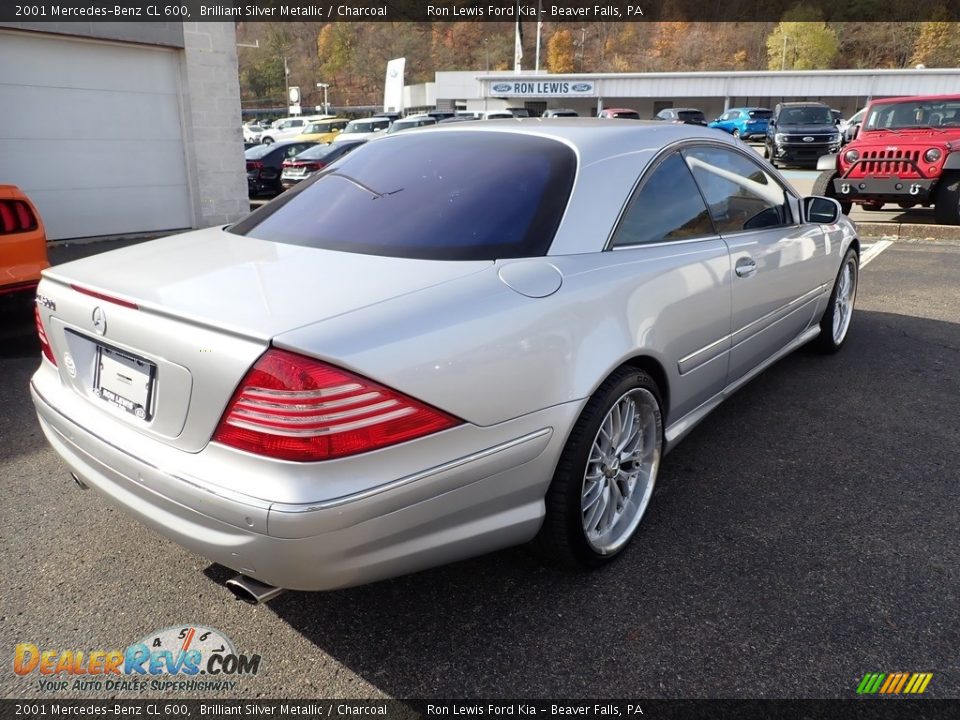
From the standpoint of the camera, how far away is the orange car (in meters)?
4.48

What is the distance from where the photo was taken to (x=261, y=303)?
1870 mm

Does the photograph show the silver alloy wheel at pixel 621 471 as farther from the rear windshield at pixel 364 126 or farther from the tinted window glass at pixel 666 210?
the rear windshield at pixel 364 126

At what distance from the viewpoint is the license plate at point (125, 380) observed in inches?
76.9

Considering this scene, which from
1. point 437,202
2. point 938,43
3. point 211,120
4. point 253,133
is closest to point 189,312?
point 437,202

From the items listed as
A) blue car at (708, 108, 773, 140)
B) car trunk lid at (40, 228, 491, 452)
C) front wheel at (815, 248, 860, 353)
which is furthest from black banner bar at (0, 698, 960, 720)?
blue car at (708, 108, 773, 140)

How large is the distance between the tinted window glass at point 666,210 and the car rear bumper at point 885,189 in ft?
26.2

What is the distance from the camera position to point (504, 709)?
1948 millimetres

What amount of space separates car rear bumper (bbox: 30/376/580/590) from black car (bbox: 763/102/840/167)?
1995cm

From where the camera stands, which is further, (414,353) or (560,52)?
(560,52)

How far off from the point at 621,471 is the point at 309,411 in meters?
1.32

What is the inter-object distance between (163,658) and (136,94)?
30.3ft

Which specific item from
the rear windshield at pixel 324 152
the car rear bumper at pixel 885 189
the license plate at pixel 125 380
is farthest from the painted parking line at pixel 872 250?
the rear windshield at pixel 324 152

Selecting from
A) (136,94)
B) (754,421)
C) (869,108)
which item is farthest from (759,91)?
(754,421)

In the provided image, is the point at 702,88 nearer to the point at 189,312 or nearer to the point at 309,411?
the point at 189,312
